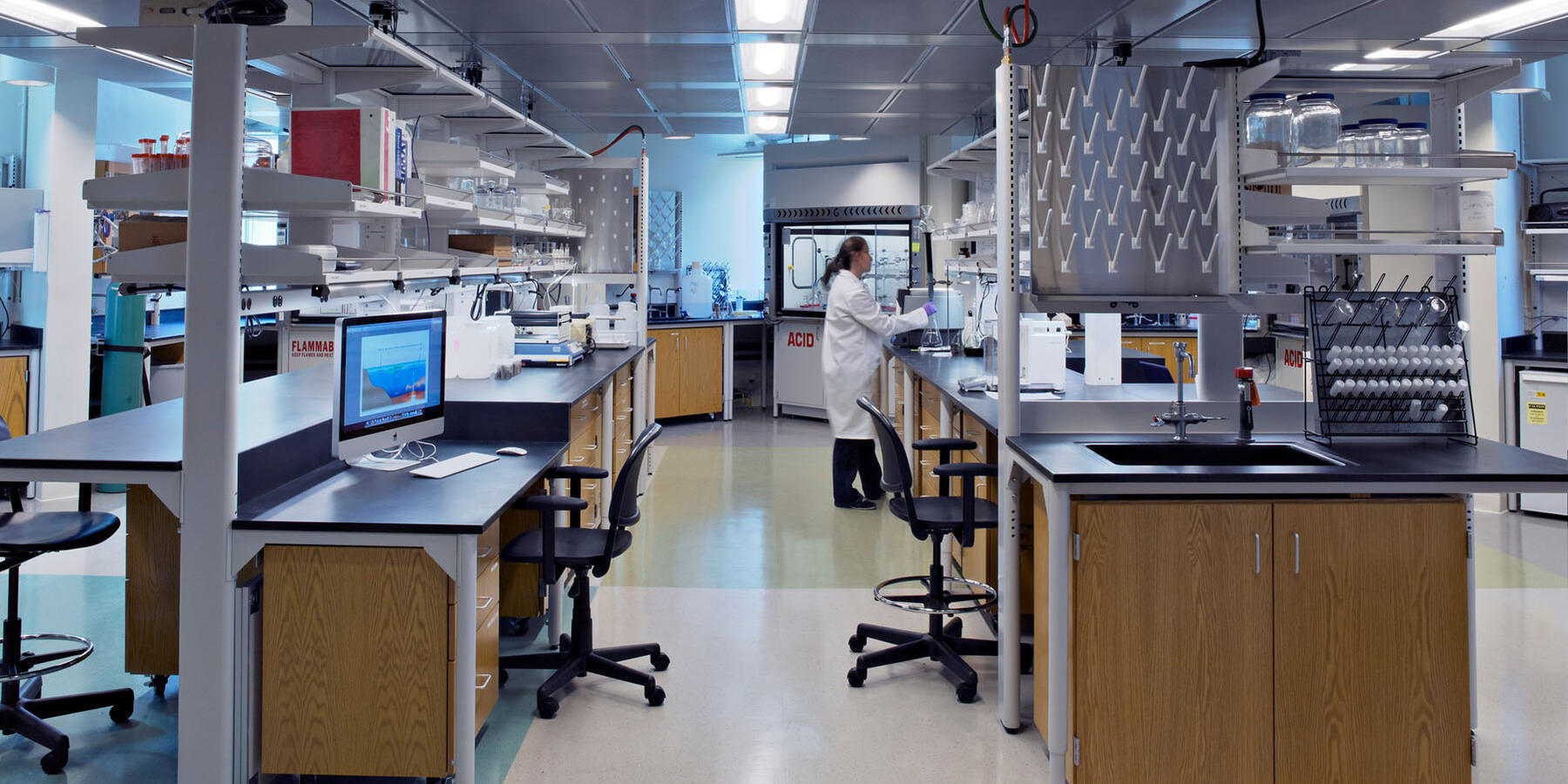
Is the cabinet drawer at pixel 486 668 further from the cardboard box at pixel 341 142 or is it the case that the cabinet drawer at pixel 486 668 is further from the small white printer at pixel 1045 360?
the small white printer at pixel 1045 360

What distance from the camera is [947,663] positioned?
343 cm

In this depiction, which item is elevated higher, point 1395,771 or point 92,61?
point 92,61

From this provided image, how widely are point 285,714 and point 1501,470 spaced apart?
114 inches

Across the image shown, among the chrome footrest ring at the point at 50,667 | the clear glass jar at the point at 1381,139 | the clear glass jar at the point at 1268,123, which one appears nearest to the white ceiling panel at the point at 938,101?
the clear glass jar at the point at 1268,123

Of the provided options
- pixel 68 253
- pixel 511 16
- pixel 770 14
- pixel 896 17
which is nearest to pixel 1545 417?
pixel 896 17

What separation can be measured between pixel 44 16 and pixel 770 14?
338 centimetres

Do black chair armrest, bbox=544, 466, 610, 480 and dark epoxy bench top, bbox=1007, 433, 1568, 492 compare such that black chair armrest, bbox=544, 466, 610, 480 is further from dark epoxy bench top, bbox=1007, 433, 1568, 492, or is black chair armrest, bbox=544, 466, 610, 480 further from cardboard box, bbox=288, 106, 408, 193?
dark epoxy bench top, bbox=1007, 433, 1568, 492

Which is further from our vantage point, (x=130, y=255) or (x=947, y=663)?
(x=947, y=663)

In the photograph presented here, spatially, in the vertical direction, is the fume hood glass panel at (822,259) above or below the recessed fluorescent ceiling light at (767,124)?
below

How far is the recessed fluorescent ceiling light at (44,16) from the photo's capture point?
4.86 metres

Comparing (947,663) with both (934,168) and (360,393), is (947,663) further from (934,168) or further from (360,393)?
(934,168)

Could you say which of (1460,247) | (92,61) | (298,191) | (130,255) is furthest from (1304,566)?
(92,61)

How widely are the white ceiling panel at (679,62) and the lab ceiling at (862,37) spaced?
0.01m

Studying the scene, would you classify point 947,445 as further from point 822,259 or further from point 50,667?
point 822,259
